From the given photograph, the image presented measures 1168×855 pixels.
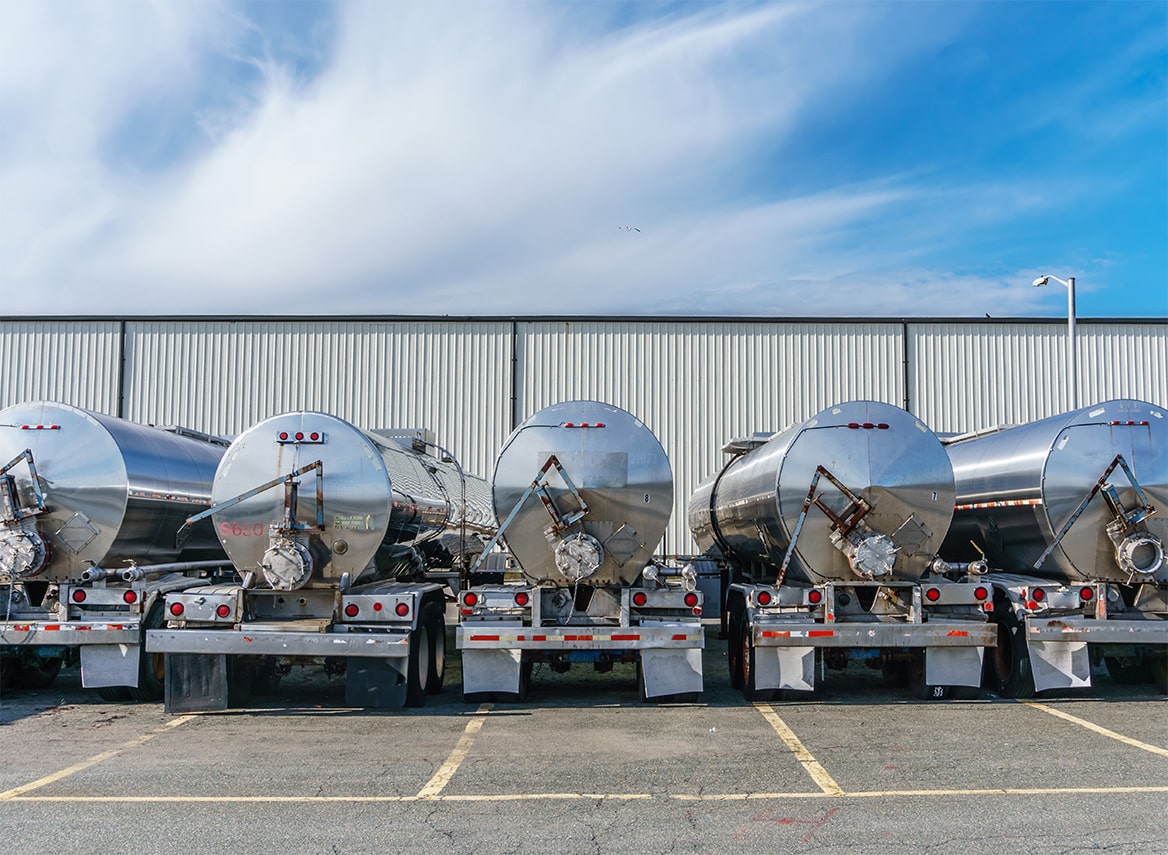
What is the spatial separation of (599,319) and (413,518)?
481 inches

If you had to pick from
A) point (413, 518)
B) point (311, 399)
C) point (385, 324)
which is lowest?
point (413, 518)

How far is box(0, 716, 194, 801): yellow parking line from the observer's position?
7289 mm

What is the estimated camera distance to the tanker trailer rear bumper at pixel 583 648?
10602 mm

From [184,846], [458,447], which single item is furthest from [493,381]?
[184,846]

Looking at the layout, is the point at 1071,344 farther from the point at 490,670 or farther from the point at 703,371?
the point at 490,670

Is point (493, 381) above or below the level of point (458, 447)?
above

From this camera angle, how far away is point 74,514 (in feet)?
37.6

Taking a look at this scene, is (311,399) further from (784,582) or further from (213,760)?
(213,760)

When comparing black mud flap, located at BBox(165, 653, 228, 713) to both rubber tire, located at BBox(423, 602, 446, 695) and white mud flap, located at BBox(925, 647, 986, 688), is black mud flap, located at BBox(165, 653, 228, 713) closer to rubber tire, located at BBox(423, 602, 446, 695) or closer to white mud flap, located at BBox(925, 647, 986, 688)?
rubber tire, located at BBox(423, 602, 446, 695)

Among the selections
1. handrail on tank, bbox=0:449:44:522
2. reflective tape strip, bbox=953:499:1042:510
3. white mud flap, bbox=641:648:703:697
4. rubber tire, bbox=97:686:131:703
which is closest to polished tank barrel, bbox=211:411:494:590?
handrail on tank, bbox=0:449:44:522

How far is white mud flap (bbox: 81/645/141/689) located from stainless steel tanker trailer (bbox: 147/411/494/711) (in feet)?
2.39

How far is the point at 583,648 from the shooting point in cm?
1061

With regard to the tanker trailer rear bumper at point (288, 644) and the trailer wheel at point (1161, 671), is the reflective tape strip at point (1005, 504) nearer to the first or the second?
the trailer wheel at point (1161, 671)

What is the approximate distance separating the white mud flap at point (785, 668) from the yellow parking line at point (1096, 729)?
237 centimetres
